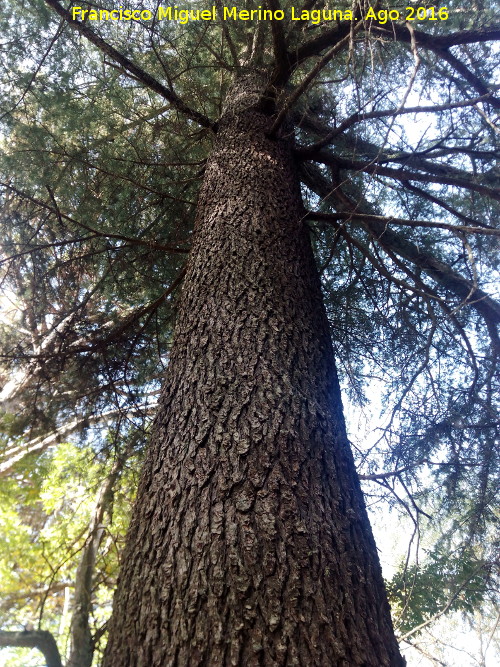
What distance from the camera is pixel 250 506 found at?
1117 mm

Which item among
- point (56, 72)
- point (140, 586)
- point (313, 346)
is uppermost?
point (56, 72)

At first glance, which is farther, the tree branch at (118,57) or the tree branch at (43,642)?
the tree branch at (43,642)

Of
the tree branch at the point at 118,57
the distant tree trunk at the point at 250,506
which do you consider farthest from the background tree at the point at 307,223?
the distant tree trunk at the point at 250,506

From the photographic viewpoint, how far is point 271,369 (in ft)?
4.81

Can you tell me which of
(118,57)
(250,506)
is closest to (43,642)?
(250,506)

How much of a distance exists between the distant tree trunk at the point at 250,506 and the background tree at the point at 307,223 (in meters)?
1.42

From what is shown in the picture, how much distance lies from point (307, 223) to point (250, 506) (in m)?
2.28

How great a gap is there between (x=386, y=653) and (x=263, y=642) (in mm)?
319

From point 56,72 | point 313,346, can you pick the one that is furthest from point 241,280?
point 56,72

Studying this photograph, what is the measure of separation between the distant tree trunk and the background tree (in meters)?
1.42

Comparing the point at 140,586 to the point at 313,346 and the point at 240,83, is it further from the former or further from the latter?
the point at 240,83

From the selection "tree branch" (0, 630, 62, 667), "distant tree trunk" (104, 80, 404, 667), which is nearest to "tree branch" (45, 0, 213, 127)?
"distant tree trunk" (104, 80, 404, 667)

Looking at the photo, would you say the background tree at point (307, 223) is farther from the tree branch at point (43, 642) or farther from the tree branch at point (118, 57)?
the tree branch at point (43, 642)

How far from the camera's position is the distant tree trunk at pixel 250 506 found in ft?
3.11
